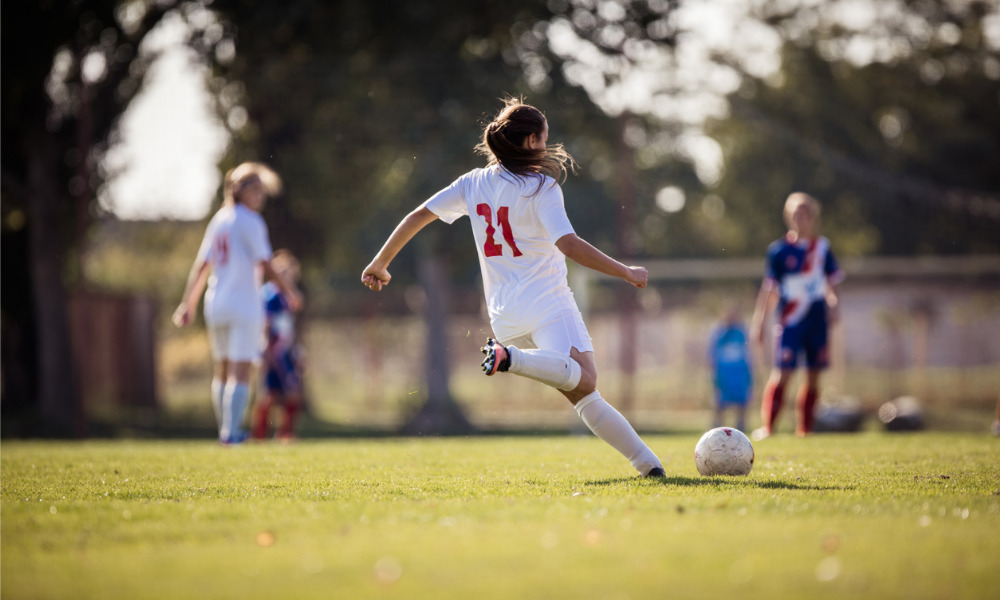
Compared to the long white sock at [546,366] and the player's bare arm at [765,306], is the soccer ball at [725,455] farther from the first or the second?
the player's bare arm at [765,306]

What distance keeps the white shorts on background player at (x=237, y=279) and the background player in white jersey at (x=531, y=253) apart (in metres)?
3.32

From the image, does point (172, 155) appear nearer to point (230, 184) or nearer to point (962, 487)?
point (230, 184)

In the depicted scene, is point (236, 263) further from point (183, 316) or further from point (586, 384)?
point (586, 384)

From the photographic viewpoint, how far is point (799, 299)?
943 cm

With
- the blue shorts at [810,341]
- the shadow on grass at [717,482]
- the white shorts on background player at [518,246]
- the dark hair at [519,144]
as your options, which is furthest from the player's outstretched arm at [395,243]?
the blue shorts at [810,341]

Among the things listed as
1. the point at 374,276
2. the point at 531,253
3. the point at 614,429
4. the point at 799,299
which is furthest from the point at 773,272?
the point at 374,276

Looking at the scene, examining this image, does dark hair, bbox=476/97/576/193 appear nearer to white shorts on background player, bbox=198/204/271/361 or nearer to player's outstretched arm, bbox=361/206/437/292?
player's outstretched arm, bbox=361/206/437/292

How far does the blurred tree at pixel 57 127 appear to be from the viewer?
16.3 metres

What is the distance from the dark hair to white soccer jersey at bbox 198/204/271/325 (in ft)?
12.1

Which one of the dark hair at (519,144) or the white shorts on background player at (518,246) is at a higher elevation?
the dark hair at (519,144)

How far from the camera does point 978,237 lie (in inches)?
1104

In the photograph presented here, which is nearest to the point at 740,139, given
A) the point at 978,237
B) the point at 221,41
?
the point at 978,237

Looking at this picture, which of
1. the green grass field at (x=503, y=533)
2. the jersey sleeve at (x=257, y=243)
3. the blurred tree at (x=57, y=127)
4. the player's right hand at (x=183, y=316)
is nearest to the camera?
the green grass field at (x=503, y=533)

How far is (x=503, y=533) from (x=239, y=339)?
17.9ft
